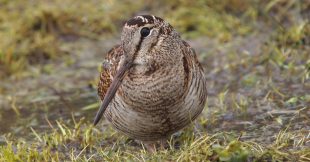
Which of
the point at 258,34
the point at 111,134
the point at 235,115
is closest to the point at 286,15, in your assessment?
the point at 258,34

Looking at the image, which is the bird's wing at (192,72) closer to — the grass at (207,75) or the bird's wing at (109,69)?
the grass at (207,75)

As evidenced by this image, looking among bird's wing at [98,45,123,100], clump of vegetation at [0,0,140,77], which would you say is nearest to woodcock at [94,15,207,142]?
bird's wing at [98,45,123,100]

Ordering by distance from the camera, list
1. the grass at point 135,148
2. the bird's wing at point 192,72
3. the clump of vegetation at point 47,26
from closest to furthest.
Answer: the grass at point 135,148 → the bird's wing at point 192,72 → the clump of vegetation at point 47,26

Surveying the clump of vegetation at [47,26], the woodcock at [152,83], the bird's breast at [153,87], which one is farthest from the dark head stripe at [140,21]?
the clump of vegetation at [47,26]

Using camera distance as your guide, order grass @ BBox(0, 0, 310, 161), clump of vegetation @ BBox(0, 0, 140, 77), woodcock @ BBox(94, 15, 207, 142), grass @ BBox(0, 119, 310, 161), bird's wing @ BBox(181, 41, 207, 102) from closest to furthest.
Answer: grass @ BBox(0, 119, 310, 161) → woodcock @ BBox(94, 15, 207, 142) → bird's wing @ BBox(181, 41, 207, 102) → grass @ BBox(0, 0, 310, 161) → clump of vegetation @ BBox(0, 0, 140, 77)

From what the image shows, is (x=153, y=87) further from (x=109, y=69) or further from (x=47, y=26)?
(x=47, y=26)

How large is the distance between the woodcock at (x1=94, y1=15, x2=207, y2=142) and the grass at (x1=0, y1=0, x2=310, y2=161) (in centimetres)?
19

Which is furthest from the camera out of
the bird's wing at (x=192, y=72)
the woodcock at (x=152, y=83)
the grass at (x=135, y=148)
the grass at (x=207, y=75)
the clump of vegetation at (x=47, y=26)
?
the clump of vegetation at (x=47, y=26)

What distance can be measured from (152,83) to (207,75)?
7.93 feet

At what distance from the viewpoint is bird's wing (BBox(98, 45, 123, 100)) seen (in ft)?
15.1

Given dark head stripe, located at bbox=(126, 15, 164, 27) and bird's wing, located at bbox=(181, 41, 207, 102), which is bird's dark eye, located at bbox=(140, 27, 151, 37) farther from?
bird's wing, located at bbox=(181, 41, 207, 102)

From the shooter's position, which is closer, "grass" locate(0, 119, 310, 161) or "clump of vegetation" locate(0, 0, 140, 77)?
"grass" locate(0, 119, 310, 161)

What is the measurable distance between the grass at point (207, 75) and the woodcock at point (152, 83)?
0.19 m

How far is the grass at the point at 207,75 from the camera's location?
14.9 ft
